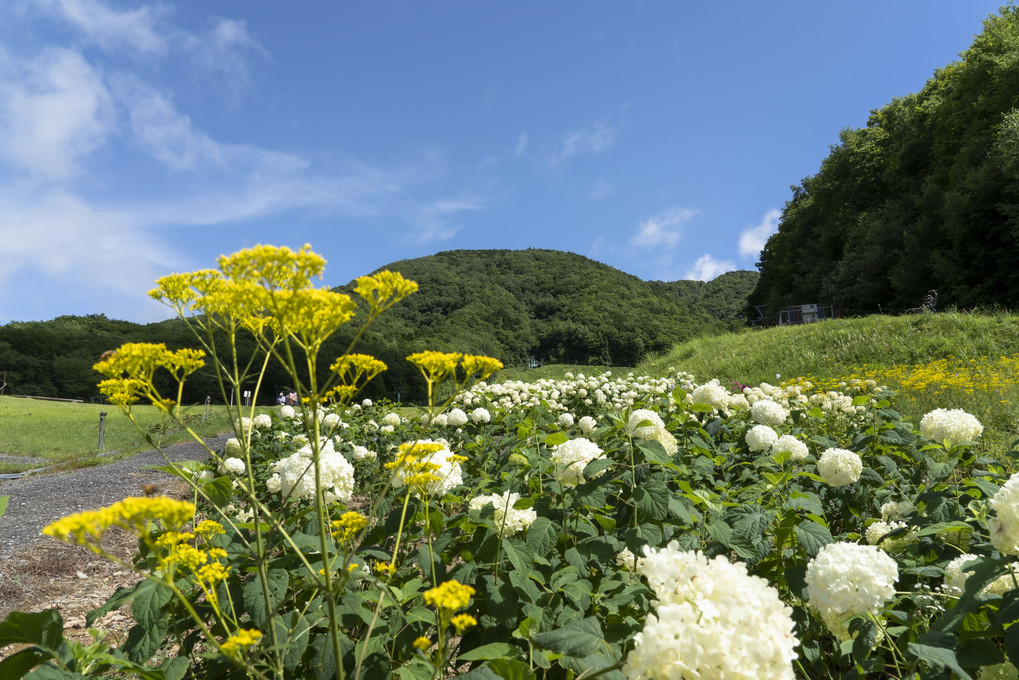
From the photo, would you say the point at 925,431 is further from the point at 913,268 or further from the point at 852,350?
the point at 913,268

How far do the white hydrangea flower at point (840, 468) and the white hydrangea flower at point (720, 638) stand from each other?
188 centimetres

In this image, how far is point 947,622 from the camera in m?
1.43

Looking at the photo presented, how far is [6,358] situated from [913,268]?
47950 mm

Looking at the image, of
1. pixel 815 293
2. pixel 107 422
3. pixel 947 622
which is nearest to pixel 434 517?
pixel 947 622

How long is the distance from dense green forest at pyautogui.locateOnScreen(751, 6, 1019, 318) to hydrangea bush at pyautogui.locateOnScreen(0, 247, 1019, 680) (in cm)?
2323

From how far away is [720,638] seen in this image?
3.20 ft

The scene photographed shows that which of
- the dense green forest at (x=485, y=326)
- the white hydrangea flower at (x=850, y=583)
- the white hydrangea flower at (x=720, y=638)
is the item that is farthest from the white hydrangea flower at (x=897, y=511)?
the dense green forest at (x=485, y=326)

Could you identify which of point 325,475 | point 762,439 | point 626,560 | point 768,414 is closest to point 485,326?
point 768,414

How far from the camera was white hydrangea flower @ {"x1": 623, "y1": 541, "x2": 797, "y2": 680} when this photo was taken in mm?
974

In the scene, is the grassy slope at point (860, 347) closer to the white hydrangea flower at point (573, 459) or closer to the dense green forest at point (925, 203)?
the dense green forest at point (925, 203)

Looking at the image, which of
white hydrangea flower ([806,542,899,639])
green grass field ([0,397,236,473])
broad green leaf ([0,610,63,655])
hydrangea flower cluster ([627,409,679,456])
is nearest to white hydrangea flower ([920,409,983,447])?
hydrangea flower cluster ([627,409,679,456])

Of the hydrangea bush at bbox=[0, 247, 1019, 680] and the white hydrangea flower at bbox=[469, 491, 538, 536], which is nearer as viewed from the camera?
the hydrangea bush at bbox=[0, 247, 1019, 680]

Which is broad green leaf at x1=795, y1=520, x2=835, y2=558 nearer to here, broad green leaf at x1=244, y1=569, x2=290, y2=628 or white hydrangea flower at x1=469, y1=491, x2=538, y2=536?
white hydrangea flower at x1=469, y1=491, x2=538, y2=536

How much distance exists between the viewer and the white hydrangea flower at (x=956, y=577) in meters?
1.62
